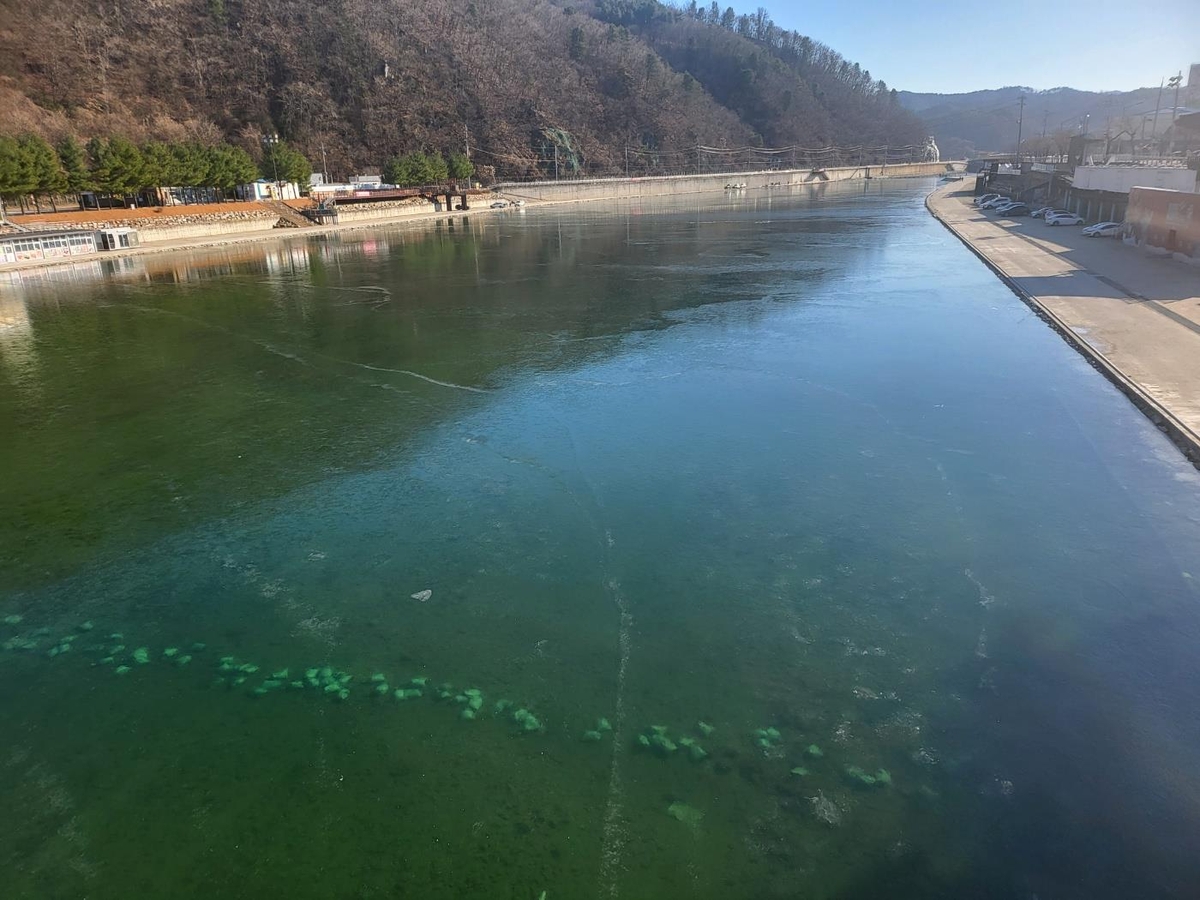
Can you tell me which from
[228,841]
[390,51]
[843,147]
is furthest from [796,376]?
[843,147]

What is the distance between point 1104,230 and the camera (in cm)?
3909

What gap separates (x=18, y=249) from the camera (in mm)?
39719

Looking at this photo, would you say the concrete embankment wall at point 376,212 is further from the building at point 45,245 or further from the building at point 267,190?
the building at point 45,245

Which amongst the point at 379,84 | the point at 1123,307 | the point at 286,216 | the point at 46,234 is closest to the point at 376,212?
the point at 286,216

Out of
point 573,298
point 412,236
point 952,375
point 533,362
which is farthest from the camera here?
point 412,236

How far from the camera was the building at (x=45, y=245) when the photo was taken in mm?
39250

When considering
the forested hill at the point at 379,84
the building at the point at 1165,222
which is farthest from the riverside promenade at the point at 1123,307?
the forested hill at the point at 379,84

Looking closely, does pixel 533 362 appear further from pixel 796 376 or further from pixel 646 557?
pixel 646 557

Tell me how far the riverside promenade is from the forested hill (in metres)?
76.4

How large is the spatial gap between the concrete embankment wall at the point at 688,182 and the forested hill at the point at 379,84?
11647 mm

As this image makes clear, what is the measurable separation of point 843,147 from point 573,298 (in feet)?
527

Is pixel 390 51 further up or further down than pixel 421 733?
further up

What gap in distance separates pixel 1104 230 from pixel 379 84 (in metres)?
93.5

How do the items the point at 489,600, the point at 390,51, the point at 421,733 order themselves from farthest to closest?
the point at 390,51
the point at 489,600
the point at 421,733
